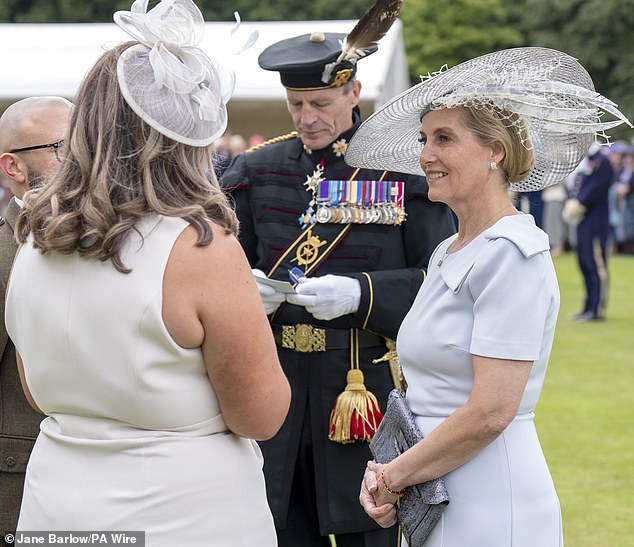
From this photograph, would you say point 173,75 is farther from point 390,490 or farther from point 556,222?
point 556,222

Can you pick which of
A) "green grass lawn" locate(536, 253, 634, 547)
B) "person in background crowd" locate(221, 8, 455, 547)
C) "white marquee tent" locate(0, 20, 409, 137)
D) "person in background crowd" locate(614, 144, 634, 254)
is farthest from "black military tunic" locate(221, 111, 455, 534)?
"person in background crowd" locate(614, 144, 634, 254)

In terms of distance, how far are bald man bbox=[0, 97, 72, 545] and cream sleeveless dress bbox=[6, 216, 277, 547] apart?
0.70 meters

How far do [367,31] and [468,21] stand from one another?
33.7 meters

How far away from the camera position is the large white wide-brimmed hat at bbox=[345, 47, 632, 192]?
90.0 inches

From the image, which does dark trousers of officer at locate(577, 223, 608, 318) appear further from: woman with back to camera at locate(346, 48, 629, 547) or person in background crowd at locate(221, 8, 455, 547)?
woman with back to camera at locate(346, 48, 629, 547)

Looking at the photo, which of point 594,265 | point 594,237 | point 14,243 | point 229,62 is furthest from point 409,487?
point 229,62

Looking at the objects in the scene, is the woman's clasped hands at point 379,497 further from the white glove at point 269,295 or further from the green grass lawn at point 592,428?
the green grass lawn at point 592,428

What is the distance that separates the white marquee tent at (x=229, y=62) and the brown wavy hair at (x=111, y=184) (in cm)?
980

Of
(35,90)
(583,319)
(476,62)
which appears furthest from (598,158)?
(476,62)

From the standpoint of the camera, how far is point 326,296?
3.12 meters

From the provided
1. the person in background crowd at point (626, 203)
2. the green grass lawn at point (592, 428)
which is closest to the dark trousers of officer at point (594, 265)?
the green grass lawn at point (592, 428)

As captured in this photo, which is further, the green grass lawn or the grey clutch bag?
the green grass lawn

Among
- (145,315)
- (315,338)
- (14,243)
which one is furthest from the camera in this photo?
(315,338)

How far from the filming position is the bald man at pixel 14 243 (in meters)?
2.75
